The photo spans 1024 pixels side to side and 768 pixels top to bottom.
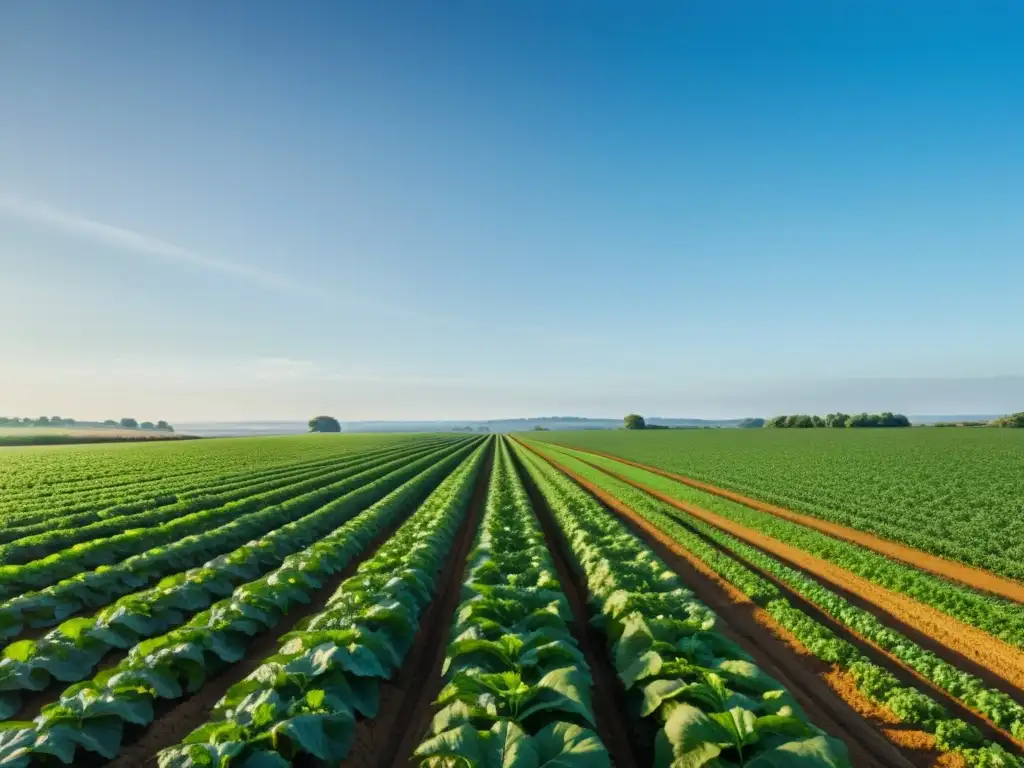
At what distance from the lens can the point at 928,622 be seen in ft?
33.3

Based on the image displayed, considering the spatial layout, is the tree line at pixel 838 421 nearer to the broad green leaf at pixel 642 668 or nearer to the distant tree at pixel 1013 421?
the distant tree at pixel 1013 421

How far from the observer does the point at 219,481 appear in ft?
101

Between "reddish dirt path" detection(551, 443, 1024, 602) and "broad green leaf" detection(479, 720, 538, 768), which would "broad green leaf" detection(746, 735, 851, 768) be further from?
"reddish dirt path" detection(551, 443, 1024, 602)

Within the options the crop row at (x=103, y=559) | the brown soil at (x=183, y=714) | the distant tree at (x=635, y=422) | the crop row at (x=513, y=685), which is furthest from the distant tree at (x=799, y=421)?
the brown soil at (x=183, y=714)

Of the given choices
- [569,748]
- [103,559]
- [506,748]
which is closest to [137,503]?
[103,559]

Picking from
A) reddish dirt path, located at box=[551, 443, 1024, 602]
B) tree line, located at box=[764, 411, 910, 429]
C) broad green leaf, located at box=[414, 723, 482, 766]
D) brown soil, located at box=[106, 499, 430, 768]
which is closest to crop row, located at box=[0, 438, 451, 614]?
brown soil, located at box=[106, 499, 430, 768]

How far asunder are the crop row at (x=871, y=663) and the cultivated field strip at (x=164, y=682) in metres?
7.33

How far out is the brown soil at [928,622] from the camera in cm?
839

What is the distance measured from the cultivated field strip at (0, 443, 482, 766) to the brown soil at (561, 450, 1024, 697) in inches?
406

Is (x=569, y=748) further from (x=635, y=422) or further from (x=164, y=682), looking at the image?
(x=635, y=422)

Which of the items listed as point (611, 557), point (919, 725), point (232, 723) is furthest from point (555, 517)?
point (232, 723)

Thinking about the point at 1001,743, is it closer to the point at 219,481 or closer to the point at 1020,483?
the point at 1020,483

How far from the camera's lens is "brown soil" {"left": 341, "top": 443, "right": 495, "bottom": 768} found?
5.92m

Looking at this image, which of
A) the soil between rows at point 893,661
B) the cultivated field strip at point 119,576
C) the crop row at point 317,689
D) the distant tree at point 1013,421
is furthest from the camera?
the distant tree at point 1013,421
